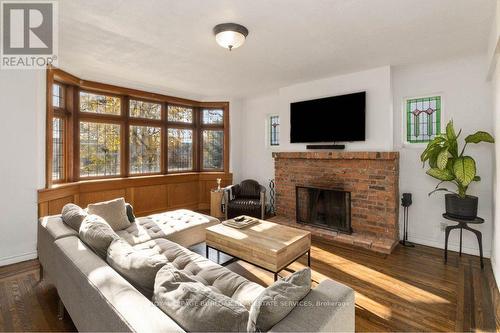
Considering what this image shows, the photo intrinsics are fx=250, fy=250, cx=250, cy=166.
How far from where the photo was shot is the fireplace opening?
4023 millimetres

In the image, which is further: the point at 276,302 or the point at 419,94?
the point at 419,94

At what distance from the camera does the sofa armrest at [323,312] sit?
3.57ft

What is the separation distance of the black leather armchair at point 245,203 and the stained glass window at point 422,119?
2.64 metres

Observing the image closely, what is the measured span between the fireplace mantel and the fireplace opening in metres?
0.54

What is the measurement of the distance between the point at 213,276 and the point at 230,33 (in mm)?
2220

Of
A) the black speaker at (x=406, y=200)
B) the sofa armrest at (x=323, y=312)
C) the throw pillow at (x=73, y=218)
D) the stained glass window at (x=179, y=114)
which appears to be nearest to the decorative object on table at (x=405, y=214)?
the black speaker at (x=406, y=200)

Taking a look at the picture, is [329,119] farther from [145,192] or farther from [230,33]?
[145,192]

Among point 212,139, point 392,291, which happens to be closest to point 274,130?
point 212,139

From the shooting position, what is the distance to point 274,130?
221 inches

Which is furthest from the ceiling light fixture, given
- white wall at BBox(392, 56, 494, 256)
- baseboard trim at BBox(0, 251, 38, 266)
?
baseboard trim at BBox(0, 251, 38, 266)

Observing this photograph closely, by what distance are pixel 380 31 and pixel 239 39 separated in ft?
4.88

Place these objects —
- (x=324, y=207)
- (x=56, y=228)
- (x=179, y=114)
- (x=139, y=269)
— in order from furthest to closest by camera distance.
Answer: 1. (x=179, y=114)
2. (x=324, y=207)
3. (x=56, y=228)
4. (x=139, y=269)

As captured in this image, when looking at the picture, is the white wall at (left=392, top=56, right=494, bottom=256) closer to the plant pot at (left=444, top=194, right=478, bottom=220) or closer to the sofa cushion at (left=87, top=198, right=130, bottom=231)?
the plant pot at (left=444, top=194, right=478, bottom=220)

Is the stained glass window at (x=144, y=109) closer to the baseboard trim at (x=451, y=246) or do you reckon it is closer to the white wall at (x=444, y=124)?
the white wall at (x=444, y=124)
